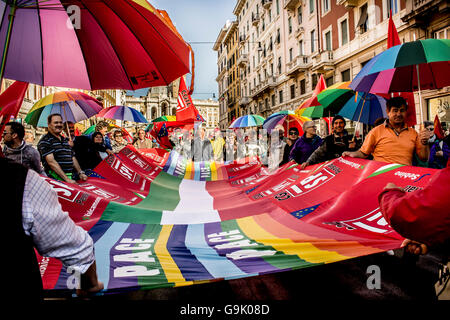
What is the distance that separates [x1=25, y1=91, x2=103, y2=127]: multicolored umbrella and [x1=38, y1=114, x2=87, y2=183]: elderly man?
32.1 inches

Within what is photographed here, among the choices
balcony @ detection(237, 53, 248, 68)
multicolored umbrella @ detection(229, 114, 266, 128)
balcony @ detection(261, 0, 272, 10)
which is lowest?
multicolored umbrella @ detection(229, 114, 266, 128)

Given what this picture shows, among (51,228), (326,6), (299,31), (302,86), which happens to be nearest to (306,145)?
(51,228)

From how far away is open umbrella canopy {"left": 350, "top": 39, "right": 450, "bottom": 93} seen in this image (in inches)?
129

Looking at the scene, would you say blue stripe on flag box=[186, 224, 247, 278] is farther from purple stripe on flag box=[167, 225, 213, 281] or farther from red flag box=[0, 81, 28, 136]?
red flag box=[0, 81, 28, 136]

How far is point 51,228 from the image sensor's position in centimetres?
117

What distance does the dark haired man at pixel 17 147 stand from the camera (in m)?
4.19

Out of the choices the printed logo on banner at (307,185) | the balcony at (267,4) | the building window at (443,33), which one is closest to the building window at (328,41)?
the building window at (443,33)

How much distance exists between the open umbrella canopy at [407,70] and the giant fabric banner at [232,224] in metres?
1.21

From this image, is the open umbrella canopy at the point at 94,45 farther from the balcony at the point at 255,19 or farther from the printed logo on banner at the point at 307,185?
the balcony at the point at 255,19

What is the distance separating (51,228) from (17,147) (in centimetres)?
392

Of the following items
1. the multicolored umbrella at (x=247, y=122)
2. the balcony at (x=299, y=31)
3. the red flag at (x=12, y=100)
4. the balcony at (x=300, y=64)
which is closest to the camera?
the red flag at (x=12, y=100)

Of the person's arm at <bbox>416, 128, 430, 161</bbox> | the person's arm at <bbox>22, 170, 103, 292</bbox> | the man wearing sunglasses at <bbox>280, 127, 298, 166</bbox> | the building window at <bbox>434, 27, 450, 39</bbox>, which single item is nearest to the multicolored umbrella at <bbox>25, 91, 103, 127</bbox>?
the person's arm at <bbox>22, 170, 103, 292</bbox>

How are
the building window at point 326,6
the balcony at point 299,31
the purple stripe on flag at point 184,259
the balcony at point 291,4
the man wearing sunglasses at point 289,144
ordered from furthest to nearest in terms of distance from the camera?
the balcony at point 291,4 < the balcony at point 299,31 < the building window at point 326,6 < the man wearing sunglasses at point 289,144 < the purple stripe on flag at point 184,259
